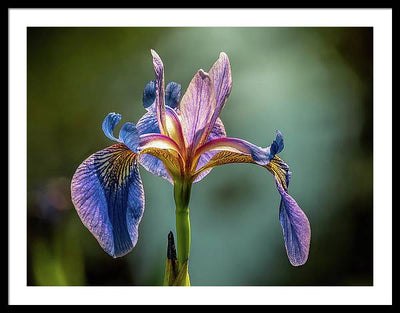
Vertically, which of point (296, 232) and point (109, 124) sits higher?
point (109, 124)

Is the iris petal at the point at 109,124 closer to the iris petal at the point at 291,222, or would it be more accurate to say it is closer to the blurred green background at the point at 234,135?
the iris petal at the point at 291,222

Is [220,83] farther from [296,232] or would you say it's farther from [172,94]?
[296,232]

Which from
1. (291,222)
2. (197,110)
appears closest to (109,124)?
(197,110)

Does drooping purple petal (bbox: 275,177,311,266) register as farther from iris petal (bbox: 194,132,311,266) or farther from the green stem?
the green stem

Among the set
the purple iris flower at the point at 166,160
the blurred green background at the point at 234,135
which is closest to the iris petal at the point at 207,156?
the purple iris flower at the point at 166,160

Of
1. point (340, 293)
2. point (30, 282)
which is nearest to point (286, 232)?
point (340, 293)
